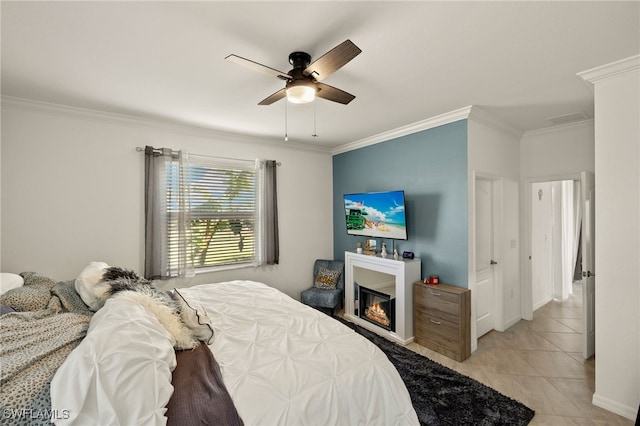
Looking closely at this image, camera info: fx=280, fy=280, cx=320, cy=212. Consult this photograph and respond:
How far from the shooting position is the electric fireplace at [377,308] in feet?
11.4

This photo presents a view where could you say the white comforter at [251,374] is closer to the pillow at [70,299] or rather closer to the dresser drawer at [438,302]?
the pillow at [70,299]

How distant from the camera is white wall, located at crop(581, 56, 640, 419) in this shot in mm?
2037

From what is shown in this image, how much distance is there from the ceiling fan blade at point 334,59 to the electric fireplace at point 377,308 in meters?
2.75

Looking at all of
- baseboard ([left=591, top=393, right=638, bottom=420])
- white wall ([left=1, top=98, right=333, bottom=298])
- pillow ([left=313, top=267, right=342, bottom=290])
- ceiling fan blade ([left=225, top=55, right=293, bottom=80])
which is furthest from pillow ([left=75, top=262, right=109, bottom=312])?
baseboard ([left=591, top=393, right=638, bottom=420])

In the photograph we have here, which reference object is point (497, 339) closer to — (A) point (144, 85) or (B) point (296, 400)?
(B) point (296, 400)

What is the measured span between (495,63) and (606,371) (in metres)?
2.52

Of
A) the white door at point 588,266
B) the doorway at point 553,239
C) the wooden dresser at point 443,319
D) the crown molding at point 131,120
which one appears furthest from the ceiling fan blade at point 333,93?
the doorway at point 553,239

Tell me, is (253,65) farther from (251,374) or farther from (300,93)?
(251,374)

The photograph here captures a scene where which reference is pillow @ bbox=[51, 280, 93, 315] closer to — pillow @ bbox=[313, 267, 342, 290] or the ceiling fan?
the ceiling fan

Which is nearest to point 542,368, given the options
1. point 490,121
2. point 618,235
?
point 618,235

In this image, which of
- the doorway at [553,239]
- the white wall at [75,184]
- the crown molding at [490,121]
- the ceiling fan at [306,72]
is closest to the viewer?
the ceiling fan at [306,72]

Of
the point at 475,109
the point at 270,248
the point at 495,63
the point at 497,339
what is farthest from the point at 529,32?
the point at 270,248

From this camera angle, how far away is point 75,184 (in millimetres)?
2924

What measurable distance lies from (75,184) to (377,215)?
343 cm
